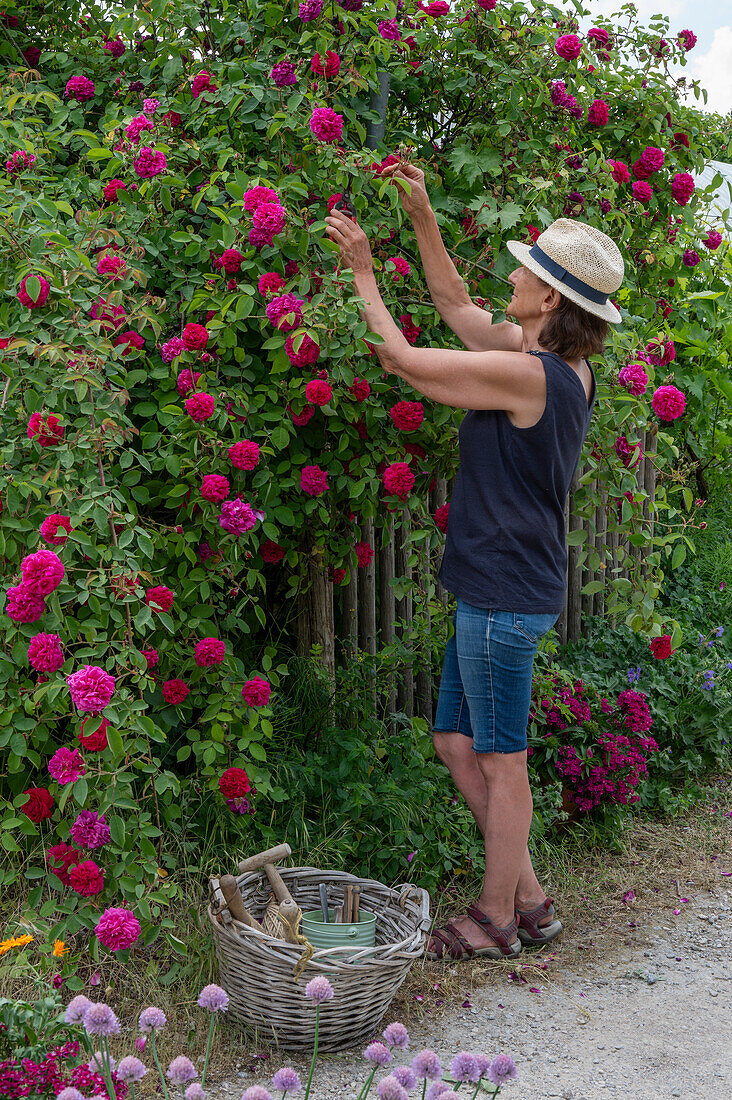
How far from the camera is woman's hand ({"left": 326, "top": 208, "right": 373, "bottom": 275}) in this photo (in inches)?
99.7

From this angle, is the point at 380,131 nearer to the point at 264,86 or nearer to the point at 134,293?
Answer: the point at 264,86

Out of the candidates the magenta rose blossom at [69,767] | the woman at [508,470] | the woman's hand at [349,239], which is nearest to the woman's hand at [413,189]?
the woman at [508,470]

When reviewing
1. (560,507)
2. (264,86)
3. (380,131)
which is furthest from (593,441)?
(264,86)

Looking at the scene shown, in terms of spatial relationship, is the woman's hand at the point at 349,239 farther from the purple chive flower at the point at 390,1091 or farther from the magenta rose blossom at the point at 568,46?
the purple chive flower at the point at 390,1091

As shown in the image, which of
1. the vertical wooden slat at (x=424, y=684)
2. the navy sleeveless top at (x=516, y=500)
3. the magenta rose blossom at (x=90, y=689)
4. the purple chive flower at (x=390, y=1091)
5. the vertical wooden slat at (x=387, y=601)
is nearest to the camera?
the purple chive flower at (x=390, y=1091)

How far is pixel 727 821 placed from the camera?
3.91 meters

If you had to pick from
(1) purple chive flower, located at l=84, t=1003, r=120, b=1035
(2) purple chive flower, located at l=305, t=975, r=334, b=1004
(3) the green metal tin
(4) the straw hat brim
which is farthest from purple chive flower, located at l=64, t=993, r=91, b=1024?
(4) the straw hat brim

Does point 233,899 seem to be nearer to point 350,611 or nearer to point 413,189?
point 350,611

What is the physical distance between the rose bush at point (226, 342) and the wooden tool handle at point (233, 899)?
0.46 feet

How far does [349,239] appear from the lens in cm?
254

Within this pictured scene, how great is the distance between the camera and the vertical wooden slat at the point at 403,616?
387cm

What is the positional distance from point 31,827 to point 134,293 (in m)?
1.49

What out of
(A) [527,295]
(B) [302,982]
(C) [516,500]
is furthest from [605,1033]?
(A) [527,295]

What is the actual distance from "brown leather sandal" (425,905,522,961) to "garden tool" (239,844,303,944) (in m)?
0.52
